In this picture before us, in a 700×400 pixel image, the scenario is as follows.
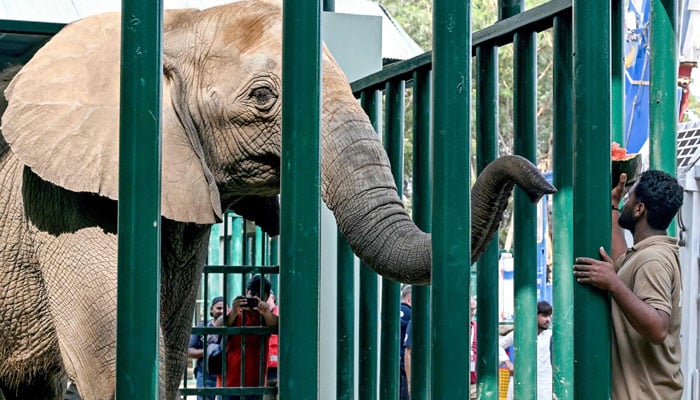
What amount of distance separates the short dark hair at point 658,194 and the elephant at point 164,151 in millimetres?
871

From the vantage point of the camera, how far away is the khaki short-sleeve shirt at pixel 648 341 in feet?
12.4

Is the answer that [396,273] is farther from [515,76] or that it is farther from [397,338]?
[397,338]

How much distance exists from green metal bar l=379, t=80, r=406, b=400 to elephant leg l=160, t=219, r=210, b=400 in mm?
844

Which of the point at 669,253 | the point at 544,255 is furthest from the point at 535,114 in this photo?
the point at 544,255

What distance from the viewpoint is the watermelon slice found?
3.92 m

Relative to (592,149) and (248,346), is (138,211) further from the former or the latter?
(248,346)

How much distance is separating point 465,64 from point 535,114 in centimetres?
184

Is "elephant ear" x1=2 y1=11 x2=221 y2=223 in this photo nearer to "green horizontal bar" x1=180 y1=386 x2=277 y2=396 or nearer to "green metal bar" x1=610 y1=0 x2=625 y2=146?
"green metal bar" x1=610 y1=0 x2=625 y2=146

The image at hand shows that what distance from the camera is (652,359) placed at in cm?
386

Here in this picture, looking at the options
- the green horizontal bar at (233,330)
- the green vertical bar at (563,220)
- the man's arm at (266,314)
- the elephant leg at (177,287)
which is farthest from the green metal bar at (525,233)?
the man's arm at (266,314)

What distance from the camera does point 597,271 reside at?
282 cm

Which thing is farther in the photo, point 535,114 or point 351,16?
point 351,16

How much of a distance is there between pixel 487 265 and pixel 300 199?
7.23 ft


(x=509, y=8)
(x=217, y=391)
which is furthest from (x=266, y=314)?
(x=509, y=8)
